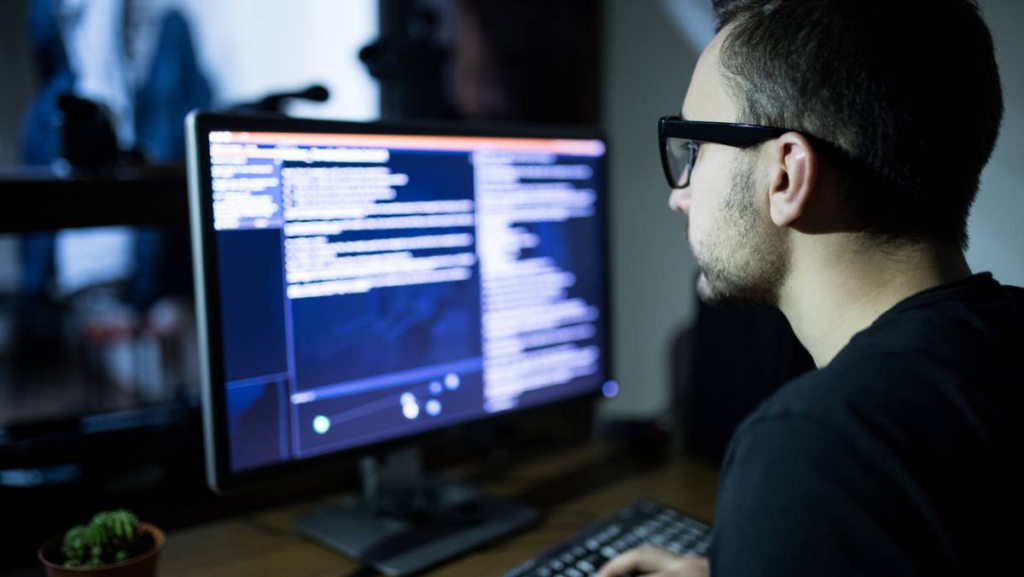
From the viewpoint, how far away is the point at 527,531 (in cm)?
110

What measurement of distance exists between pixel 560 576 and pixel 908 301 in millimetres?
479

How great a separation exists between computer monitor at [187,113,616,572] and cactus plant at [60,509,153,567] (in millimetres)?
109

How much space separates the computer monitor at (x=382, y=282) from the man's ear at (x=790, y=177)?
0.46 m

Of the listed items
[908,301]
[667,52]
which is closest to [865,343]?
[908,301]

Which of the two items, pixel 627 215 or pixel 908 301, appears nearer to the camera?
pixel 908 301

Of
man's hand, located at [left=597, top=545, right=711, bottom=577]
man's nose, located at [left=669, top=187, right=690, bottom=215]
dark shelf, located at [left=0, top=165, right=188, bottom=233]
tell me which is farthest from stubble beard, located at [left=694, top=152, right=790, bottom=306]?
dark shelf, located at [left=0, top=165, right=188, bottom=233]

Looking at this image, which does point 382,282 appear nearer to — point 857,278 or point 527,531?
point 527,531

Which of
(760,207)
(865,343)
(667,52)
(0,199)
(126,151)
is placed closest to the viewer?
(865,343)

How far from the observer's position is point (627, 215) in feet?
7.39

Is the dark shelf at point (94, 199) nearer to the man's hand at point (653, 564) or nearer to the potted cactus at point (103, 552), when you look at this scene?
the potted cactus at point (103, 552)

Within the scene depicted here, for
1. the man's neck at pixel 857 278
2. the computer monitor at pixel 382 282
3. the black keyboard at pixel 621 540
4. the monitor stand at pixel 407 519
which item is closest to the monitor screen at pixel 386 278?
the computer monitor at pixel 382 282

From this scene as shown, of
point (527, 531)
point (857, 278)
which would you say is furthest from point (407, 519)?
point (857, 278)

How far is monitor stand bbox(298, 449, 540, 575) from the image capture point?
1.00m

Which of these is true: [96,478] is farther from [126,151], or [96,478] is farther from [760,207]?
[760,207]
